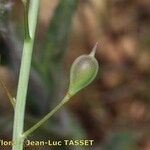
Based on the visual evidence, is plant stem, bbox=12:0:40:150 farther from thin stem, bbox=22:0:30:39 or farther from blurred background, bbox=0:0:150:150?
blurred background, bbox=0:0:150:150

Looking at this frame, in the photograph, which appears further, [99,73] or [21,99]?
[99,73]

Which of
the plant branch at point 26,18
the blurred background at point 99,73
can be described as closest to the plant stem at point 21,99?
the plant branch at point 26,18

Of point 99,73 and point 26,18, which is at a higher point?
point 99,73

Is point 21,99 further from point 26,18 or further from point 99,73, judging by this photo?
point 99,73

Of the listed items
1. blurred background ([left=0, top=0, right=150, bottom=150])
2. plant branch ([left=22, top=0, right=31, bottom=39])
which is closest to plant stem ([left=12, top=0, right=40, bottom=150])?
plant branch ([left=22, top=0, right=31, bottom=39])

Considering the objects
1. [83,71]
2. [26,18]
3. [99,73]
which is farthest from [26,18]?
[99,73]

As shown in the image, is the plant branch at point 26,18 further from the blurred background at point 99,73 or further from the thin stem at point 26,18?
the blurred background at point 99,73
